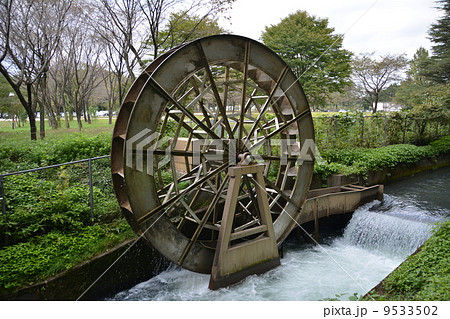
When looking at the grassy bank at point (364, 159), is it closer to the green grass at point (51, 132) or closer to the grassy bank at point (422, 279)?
the grassy bank at point (422, 279)

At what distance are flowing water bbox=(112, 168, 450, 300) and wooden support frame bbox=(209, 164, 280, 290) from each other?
183 millimetres

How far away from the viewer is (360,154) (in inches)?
439

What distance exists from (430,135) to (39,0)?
1739 cm

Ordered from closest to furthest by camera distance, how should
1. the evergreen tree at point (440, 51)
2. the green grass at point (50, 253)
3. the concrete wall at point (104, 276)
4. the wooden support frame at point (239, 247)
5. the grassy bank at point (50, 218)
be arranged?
1. the green grass at point (50, 253)
2. the concrete wall at point (104, 276)
3. the grassy bank at point (50, 218)
4. the wooden support frame at point (239, 247)
5. the evergreen tree at point (440, 51)

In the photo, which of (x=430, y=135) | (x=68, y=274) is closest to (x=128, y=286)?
(x=68, y=274)

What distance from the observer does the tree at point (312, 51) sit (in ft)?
58.5

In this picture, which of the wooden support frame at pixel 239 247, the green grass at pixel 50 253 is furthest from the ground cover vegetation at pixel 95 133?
the wooden support frame at pixel 239 247

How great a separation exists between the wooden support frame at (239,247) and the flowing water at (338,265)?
183mm

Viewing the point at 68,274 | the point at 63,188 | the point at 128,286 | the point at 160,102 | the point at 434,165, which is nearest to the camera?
the point at 68,274

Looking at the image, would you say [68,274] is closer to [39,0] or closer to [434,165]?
[39,0]

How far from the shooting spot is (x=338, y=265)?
21.0ft

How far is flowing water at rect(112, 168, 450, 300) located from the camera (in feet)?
17.4

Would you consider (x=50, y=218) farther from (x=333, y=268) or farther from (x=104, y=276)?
(x=333, y=268)

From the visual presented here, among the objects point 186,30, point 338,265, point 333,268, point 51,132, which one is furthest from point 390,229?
point 51,132
